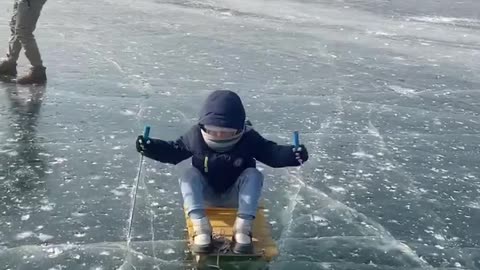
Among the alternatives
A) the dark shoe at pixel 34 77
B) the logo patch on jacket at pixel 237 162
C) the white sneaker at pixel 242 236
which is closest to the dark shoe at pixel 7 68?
the dark shoe at pixel 34 77

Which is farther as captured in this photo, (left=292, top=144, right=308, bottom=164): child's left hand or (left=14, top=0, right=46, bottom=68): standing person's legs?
(left=14, top=0, right=46, bottom=68): standing person's legs

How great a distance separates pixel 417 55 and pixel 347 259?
634 cm

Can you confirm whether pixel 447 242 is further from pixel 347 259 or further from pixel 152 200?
pixel 152 200

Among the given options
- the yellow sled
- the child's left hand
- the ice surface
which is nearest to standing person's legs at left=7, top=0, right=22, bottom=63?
the ice surface

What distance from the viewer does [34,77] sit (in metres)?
6.79

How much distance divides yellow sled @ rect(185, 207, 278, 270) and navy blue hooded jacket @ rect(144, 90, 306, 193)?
25 cm

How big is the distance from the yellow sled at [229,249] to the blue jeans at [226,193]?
11 cm

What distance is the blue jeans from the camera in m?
3.59

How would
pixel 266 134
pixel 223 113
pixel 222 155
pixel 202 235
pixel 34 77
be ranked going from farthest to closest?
pixel 34 77, pixel 266 134, pixel 222 155, pixel 223 113, pixel 202 235

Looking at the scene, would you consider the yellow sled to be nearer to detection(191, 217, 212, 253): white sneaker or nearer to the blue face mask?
detection(191, 217, 212, 253): white sneaker

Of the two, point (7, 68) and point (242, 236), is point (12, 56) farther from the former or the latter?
point (242, 236)

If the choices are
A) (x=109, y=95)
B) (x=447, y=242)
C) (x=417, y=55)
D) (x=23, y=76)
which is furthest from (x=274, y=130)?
(x=417, y=55)

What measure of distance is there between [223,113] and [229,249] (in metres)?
0.78

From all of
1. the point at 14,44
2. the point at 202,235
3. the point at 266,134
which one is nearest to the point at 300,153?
the point at 202,235
